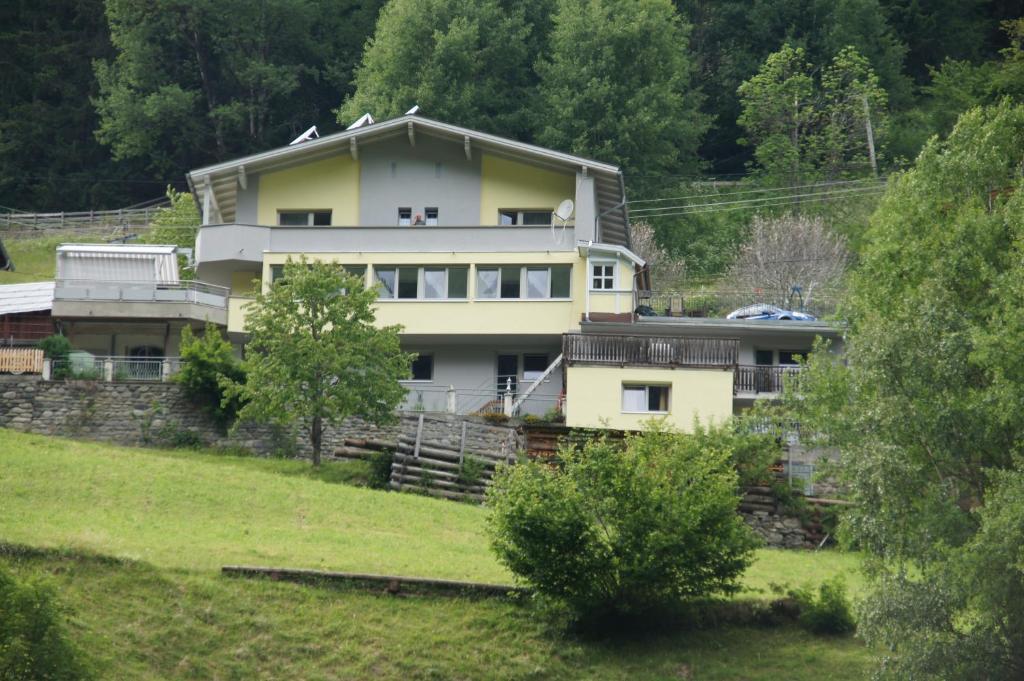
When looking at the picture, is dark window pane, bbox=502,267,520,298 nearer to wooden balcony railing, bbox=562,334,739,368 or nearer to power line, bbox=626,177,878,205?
wooden balcony railing, bbox=562,334,739,368

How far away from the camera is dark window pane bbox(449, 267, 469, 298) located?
49844 millimetres

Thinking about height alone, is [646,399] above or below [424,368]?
below

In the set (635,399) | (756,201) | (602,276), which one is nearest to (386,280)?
(602,276)

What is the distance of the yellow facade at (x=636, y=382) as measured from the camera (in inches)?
1769

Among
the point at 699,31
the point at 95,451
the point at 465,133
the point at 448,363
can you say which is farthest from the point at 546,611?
the point at 699,31

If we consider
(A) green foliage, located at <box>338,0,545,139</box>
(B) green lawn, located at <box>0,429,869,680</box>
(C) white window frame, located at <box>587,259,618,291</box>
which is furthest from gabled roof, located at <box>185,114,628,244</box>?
(A) green foliage, located at <box>338,0,545,139</box>

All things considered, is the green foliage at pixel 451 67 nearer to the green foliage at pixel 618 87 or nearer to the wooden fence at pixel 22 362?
the green foliage at pixel 618 87

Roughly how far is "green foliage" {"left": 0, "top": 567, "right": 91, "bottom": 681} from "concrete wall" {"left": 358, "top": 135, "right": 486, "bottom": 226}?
28.1 meters

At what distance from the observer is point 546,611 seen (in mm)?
31375

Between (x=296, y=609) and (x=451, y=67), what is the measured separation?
152 feet

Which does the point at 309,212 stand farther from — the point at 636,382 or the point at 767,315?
the point at 767,315

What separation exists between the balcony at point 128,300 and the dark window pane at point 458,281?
7170 mm

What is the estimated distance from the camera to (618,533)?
101ft

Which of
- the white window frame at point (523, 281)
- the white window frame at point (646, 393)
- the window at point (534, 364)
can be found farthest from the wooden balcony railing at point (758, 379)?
the window at point (534, 364)
